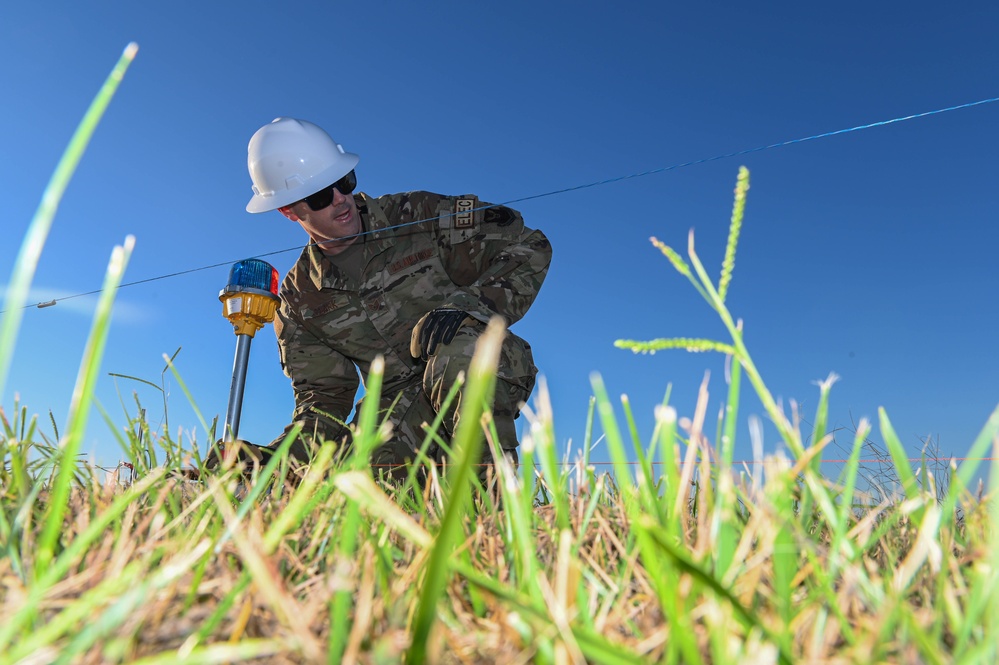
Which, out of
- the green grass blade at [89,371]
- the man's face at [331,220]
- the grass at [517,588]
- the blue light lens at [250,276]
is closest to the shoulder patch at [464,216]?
the man's face at [331,220]

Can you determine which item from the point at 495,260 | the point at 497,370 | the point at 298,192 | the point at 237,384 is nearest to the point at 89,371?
the point at 497,370

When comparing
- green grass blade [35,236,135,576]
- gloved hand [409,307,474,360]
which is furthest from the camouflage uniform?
green grass blade [35,236,135,576]

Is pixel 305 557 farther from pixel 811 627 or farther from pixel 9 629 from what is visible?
pixel 811 627

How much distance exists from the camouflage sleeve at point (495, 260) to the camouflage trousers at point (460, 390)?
0.29 meters

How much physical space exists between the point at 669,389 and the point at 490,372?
0.74 meters

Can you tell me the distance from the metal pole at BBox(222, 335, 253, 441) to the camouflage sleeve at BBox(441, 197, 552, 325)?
1.24 metres

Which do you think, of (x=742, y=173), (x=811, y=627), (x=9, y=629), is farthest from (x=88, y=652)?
(x=742, y=173)

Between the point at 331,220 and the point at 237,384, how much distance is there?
1214 mm

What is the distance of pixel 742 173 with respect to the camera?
761 mm

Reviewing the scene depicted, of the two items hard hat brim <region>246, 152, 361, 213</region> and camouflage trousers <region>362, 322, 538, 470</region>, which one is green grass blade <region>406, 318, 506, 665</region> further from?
hard hat brim <region>246, 152, 361, 213</region>

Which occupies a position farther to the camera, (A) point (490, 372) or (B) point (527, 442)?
(B) point (527, 442)

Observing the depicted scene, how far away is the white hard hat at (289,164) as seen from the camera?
176 inches

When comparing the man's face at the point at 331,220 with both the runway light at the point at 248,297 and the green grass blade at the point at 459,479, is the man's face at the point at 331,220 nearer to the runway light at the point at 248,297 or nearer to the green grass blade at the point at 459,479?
the runway light at the point at 248,297

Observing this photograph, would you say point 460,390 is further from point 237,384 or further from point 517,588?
point 517,588
